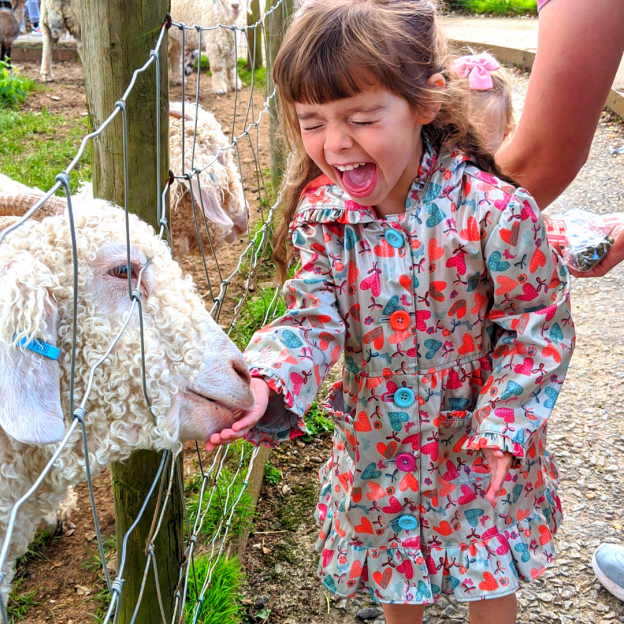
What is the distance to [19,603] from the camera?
2305mm

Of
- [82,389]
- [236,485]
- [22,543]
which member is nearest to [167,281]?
[82,389]

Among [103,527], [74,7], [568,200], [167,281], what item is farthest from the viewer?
[74,7]

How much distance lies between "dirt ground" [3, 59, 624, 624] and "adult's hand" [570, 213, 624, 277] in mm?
1085

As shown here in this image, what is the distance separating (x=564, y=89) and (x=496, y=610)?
1.42 m

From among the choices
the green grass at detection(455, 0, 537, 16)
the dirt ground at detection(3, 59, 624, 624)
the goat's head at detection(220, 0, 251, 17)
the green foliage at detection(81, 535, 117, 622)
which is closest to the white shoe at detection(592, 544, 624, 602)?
the dirt ground at detection(3, 59, 624, 624)

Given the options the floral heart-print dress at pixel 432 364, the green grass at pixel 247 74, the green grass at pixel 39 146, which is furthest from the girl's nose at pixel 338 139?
the green grass at pixel 247 74

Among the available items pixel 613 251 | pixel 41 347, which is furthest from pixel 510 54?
pixel 41 347

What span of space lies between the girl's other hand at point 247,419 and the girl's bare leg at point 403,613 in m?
0.78

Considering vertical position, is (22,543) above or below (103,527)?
above

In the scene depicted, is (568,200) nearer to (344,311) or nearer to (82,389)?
(344,311)

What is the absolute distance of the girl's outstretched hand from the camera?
1.64 metres

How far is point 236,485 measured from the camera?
2.68 meters

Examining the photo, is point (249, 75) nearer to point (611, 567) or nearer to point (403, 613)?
point (611, 567)

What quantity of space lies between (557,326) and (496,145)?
141 centimetres
